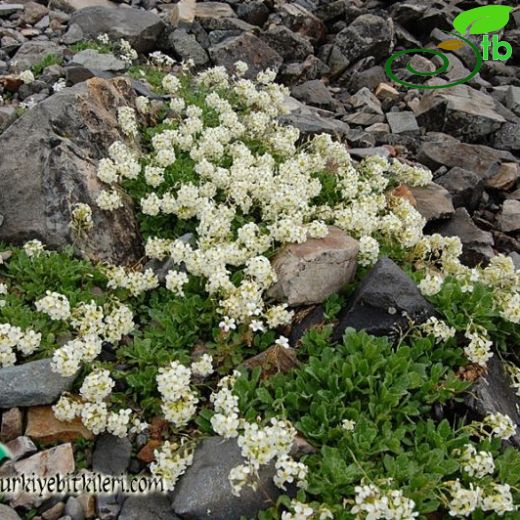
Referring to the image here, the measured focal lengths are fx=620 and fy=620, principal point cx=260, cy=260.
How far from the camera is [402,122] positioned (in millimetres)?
14414

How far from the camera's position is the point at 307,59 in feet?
53.8

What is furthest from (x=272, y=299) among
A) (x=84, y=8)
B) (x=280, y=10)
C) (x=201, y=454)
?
(x=280, y=10)

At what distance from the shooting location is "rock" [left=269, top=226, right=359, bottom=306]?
22.5 feet

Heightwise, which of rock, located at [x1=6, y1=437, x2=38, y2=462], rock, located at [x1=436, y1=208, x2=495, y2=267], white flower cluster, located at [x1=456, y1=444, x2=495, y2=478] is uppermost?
white flower cluster, located at [x1=456, y1=444, x2=495, y2=478]

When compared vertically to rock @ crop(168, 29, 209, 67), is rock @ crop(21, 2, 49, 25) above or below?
above

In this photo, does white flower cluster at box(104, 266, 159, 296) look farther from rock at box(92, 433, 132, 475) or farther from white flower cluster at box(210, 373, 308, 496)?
white flower cluster at box(210, 373, 308, 496)

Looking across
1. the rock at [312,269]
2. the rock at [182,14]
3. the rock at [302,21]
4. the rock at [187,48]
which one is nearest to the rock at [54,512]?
the rock at [312,269]

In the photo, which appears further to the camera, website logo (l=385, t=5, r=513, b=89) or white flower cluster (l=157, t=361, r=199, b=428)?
website logo (l=385, t=5, r=513, b=89)

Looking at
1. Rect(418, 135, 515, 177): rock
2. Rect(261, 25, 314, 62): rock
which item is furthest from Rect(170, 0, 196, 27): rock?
Rect(418, 135, 515, 177): rock

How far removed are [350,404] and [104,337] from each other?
2.61 metres

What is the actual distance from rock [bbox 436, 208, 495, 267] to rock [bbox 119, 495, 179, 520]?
634 cm

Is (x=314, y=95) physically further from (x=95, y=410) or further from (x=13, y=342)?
(x=95, y=410)

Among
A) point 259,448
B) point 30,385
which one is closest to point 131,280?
point 30,385

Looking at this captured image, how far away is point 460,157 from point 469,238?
3.22m
